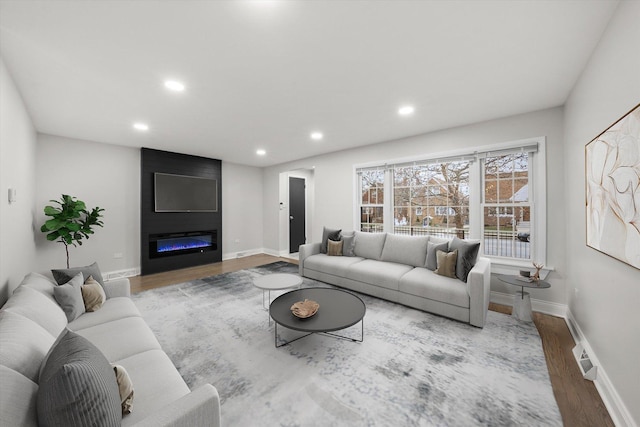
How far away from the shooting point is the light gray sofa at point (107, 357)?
92cm

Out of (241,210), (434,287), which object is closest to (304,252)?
(434,287)

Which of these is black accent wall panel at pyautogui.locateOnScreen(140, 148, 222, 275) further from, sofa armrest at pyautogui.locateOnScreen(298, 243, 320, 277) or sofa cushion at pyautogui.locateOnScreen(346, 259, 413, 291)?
sofa cushion at pyautogui.locateOnScreen(346, 259, 413, 291)

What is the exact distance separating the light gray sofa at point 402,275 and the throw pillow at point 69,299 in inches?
119

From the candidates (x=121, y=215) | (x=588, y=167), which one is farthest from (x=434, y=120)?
(x=121, y=215)

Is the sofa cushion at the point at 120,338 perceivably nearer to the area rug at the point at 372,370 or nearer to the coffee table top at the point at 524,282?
the area rug at the point at 372,370

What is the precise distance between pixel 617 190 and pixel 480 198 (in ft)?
6.61

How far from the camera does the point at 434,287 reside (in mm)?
2992

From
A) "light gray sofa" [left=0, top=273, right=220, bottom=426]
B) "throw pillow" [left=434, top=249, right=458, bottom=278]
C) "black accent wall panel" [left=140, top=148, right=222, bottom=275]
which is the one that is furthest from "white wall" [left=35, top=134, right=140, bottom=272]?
"throw pillow" [left=434, top=249, right=458, bottom=278]

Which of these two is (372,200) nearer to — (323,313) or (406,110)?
(406,110)

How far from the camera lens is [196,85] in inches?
97.7

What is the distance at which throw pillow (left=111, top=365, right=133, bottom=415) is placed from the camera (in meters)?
A: 1.12

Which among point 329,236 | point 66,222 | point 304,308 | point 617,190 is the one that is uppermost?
point 617,190

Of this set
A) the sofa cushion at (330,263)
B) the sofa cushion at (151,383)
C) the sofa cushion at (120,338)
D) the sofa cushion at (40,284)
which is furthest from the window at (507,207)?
the sofa cushion at (40,284)

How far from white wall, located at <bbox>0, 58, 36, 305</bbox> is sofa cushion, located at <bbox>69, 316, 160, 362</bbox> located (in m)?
1.02
